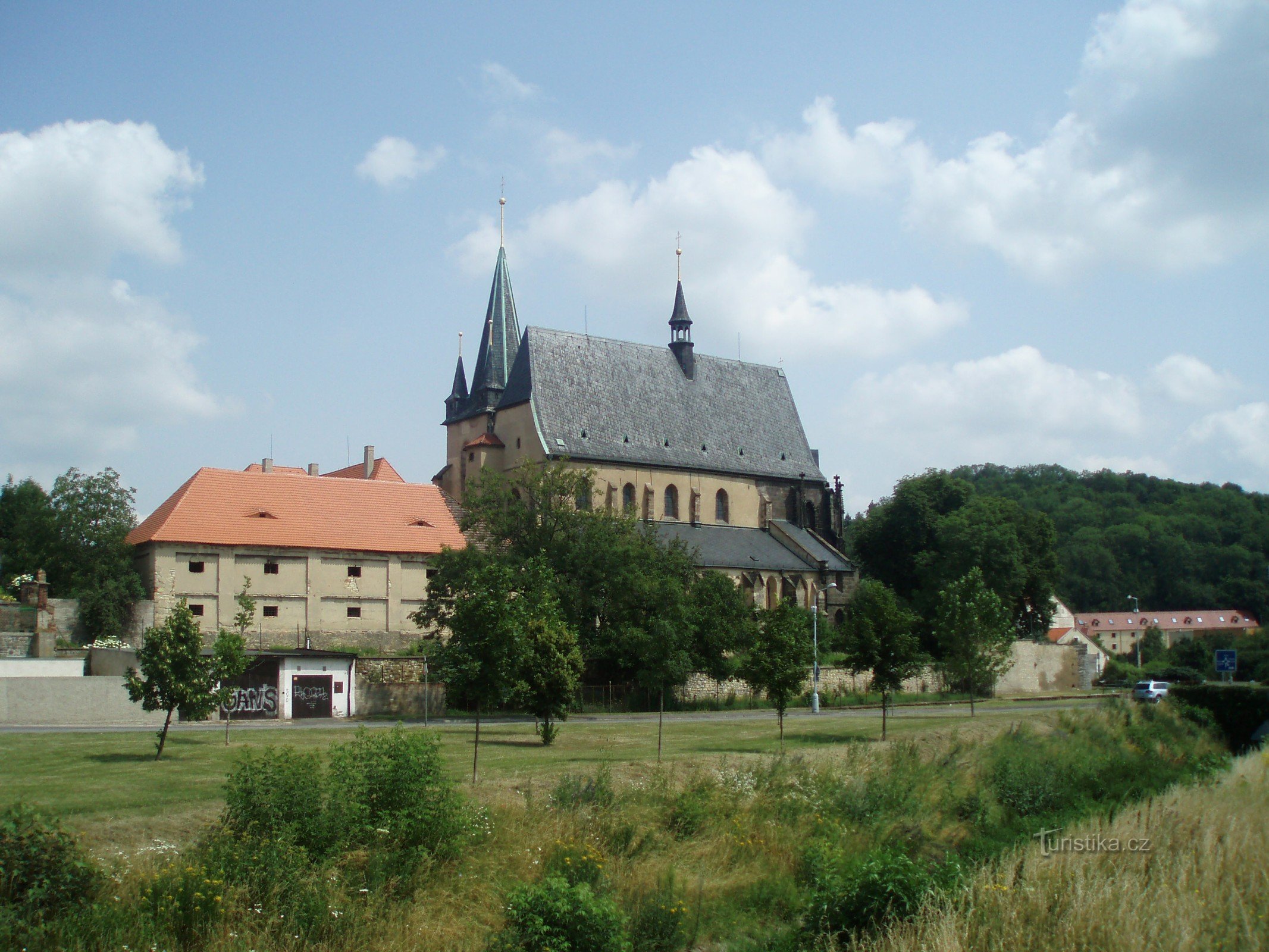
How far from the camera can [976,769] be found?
2464cm

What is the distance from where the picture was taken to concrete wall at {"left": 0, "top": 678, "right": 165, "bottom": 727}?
3538 centimetres

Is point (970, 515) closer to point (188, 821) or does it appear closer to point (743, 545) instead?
point (743, 545)

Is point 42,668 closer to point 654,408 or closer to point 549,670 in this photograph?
point 549,670

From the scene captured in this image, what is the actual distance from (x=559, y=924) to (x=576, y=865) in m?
2.38

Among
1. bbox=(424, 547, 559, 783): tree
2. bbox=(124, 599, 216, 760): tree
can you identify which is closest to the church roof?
bbox=(124, 599, 216, 760): tree

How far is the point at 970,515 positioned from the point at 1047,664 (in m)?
9.31

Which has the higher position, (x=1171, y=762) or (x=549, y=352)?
(x=549, y=352)

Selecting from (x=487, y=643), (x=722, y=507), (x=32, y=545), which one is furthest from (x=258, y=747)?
(x=722, y=507)

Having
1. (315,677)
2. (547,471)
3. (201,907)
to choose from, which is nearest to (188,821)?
(201,907)

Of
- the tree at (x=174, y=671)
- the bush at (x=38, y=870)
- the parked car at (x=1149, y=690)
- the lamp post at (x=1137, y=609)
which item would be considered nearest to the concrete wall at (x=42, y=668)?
the tree at (x=174, y=671)

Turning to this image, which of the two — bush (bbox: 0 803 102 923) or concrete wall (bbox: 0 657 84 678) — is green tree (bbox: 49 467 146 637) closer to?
concrete wall (bbox: 0 657 84 678)

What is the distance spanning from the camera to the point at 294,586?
177 feet

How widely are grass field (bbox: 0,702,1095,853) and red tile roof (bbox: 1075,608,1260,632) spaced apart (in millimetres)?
84281

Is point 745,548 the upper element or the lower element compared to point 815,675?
upper
